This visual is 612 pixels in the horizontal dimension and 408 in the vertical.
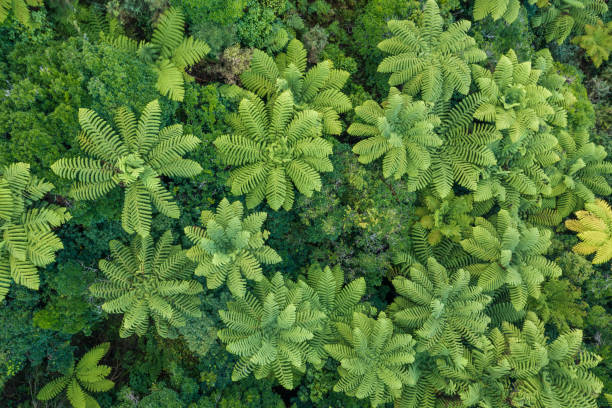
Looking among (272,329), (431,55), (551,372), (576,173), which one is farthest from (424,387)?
(431,55)

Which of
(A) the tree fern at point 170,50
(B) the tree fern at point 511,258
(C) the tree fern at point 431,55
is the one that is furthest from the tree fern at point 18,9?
(B) the tree fern at point 511,258

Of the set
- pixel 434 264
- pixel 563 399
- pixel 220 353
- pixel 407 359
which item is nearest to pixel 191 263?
pixel 220 353

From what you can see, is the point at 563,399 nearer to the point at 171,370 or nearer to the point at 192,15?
the point at 171,370

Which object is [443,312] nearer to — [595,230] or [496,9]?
[595,230]

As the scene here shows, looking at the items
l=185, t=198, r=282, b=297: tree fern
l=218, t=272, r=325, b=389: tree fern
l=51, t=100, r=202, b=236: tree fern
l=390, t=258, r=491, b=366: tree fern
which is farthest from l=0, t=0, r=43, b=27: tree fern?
l=390, t=258, r=491, b=366: tree fern

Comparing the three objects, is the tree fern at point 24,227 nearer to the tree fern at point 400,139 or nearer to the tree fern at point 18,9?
the tree fern at point 18,9

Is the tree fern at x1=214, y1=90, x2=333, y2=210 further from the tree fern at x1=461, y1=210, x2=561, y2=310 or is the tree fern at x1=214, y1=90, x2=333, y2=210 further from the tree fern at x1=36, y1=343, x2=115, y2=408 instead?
the tree fern at x1=36, y1=343, x2=115, y2=408
